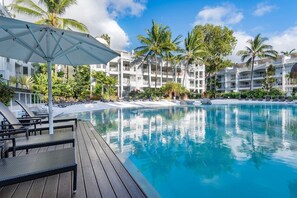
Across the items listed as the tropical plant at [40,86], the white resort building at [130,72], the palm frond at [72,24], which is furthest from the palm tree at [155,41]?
the tropical plant at [40,86]

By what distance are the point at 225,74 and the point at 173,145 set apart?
1897 inches

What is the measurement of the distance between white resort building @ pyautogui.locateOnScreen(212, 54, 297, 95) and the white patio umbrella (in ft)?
134

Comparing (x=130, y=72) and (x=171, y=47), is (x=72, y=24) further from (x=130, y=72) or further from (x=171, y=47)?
(x=130, y=72)

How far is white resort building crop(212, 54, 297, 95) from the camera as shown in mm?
36594

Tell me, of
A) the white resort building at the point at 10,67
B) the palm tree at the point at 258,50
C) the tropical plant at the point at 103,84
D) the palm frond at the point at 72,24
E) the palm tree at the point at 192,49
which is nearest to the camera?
the white resort building at the point at 10,67

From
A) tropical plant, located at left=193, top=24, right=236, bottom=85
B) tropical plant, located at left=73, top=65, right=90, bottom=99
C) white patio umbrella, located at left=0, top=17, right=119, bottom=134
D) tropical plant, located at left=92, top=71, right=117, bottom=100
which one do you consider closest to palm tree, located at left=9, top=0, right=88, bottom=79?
tropical plant, located at left=73, top=65, right=90, bottom=99

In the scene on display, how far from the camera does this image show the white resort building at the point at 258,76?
36.6 metres

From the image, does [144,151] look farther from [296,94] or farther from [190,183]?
[296,94]

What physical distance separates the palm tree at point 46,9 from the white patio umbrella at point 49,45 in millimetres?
13239

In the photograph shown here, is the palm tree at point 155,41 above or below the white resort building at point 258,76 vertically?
above

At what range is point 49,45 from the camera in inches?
147

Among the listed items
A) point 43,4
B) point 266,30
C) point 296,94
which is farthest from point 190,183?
point 266,30

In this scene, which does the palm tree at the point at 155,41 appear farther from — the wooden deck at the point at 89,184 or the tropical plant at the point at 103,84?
the wooden deck at the point at 89,184

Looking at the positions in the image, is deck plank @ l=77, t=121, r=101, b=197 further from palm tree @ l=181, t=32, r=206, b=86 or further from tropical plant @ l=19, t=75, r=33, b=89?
palm tree @ l=181, t=32, r=206, b=86
